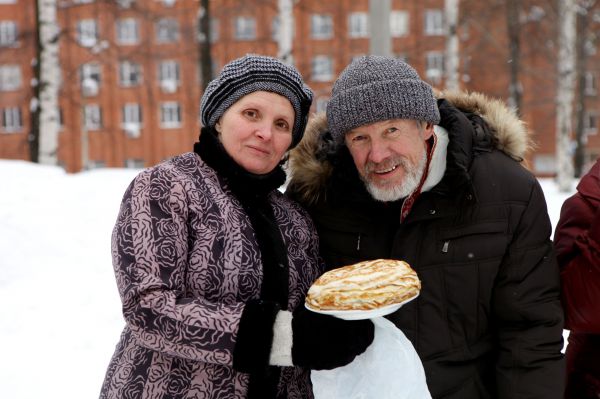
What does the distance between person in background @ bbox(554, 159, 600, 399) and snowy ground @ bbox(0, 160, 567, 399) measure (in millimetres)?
3234

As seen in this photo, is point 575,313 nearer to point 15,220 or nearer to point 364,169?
point 364,169

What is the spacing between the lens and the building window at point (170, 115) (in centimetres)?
3219

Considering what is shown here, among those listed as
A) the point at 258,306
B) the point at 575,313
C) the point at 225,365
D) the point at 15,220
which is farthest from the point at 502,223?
the point at 15,220

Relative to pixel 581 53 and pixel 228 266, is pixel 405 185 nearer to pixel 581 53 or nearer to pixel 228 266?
pixel 228 266

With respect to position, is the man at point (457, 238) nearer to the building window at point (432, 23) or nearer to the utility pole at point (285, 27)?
the utility pole at point (285, 27)

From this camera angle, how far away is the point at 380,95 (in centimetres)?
220

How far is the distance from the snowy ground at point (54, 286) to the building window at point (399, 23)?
2082 cm

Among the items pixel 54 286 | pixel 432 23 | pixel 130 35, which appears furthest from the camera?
pixel 130 35

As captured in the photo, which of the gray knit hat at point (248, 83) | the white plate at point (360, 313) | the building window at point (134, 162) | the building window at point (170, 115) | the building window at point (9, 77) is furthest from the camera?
the building window at point (170, 115)

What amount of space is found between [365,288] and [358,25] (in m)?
31.5

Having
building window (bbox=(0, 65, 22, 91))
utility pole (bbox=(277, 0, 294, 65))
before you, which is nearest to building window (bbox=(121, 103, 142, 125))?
→ building window (bbox=(0, 65, 22, 91))

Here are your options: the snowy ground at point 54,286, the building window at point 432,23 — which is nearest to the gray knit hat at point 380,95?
the snowy ground at point 54,286

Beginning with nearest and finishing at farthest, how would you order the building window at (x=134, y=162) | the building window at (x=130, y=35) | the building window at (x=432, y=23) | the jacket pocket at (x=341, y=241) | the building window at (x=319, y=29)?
1. the jacket pocket at (x=341, y=241)
2. the building window at (x=319, y=29)
3. the building window at (x=432, y=23)
4. the building window at (x=134, y=162)
5. the building window at (x=130, y=35)

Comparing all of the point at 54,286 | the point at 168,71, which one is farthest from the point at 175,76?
the point at 54,286
